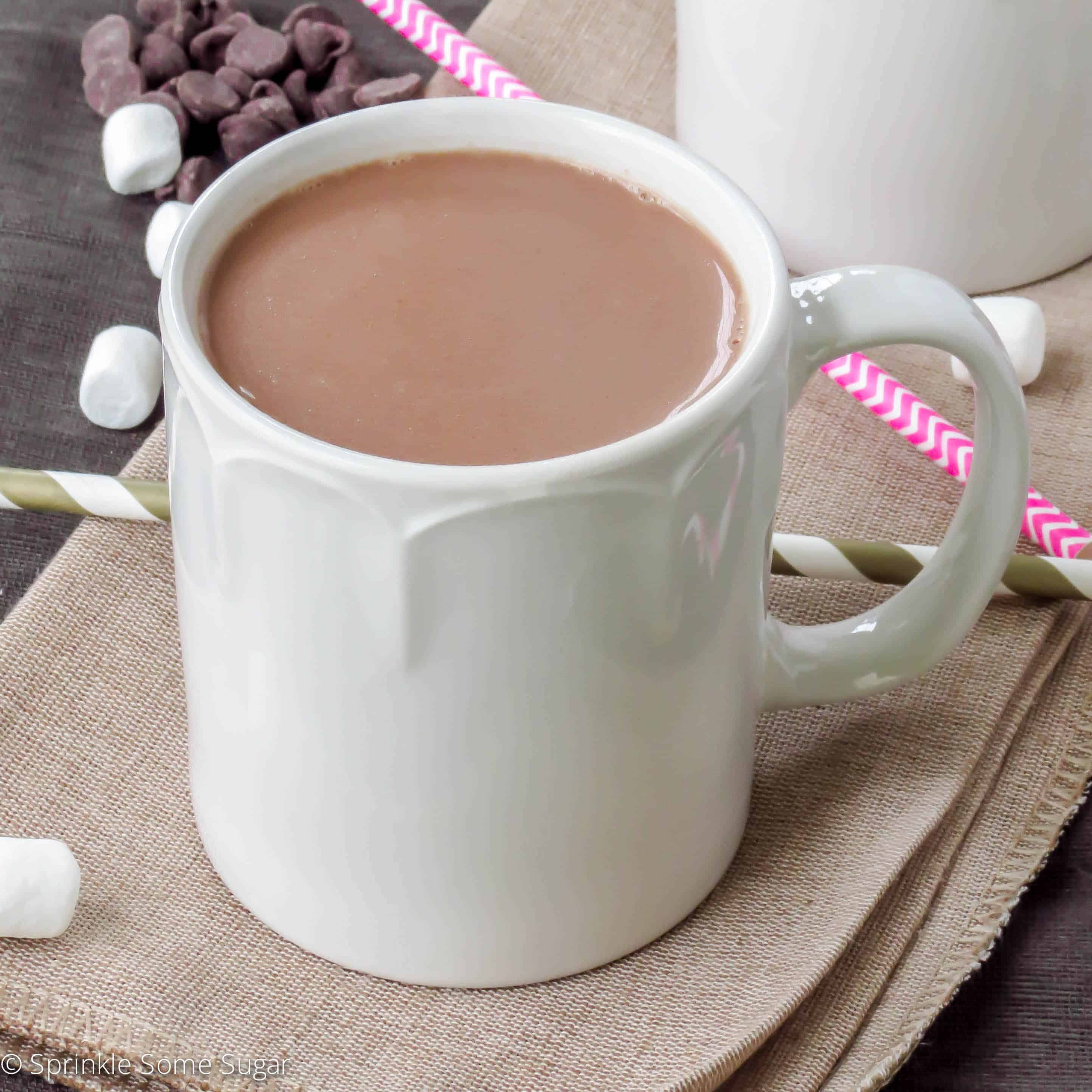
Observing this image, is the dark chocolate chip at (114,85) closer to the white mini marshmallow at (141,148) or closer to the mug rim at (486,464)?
the white mini marshmallow at (141,148)

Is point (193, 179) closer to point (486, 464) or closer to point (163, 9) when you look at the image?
point (163, 9)

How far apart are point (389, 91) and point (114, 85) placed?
0.19m

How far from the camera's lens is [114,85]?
1.09 m

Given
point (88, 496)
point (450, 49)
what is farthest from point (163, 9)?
point (88, 496)

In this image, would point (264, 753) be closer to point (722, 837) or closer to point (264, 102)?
point (722, 837)

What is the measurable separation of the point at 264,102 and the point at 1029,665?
2.01 ft

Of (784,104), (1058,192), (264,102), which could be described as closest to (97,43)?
(264,102)

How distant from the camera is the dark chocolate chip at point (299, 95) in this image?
1086 millimetres

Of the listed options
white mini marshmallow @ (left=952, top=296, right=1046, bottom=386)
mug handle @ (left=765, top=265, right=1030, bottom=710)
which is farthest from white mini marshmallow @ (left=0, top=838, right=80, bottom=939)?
white mini marshmallow @ (left=952, top=296, right=1046, bottom=386)

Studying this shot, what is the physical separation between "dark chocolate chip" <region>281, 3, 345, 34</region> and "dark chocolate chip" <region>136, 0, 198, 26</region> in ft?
0.22

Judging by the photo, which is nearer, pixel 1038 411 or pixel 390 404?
pixel 390 404

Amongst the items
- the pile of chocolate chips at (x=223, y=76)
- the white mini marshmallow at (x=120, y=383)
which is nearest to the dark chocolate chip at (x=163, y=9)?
the pile of chocolate chips at (x=223, y=76)

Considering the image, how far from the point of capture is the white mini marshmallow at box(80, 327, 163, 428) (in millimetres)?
939

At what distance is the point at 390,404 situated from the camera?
1.78 feet
